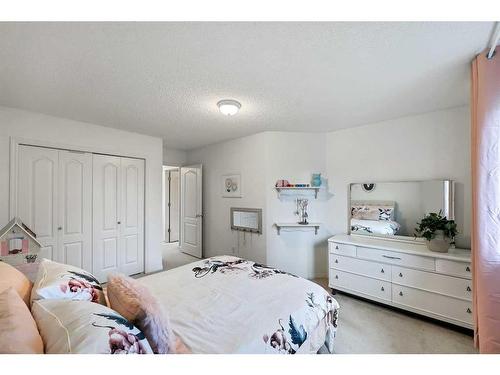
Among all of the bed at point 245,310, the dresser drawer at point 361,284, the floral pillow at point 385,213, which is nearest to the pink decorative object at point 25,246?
the bed at point 245,310

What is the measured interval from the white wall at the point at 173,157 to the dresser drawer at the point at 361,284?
381cm

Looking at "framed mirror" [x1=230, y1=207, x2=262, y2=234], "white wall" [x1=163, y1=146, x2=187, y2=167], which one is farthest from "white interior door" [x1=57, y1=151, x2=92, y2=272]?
"framed mirror" [x1=230, y1=207, x2=262, y2=234]

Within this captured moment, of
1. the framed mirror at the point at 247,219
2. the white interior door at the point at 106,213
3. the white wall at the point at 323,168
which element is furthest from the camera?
the framed mirror at the point at 247,219

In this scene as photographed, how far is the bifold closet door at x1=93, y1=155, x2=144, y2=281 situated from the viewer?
3303mm

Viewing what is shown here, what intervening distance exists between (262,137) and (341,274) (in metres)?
2.32

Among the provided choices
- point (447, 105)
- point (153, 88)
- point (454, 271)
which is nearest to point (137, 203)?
point (153, 88)

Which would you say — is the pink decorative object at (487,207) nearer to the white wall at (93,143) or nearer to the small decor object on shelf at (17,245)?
the small decor object on shelf at (17,245)

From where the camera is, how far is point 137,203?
147 inches

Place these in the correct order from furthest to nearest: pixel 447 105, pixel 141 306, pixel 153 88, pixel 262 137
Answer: pixel 262 137 → pixel 447 105 → pixel 153 88 → pixel 141 306

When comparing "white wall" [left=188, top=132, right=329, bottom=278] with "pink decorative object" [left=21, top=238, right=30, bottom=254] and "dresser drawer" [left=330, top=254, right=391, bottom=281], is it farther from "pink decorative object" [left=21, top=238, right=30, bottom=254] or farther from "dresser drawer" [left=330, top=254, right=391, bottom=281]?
"pink decorative object" [left=21, top=238, right=30, bottom=254]

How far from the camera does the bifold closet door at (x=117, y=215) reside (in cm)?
330

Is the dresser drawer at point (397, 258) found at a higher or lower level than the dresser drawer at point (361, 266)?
higher

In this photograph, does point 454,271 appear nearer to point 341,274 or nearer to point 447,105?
point 341,274

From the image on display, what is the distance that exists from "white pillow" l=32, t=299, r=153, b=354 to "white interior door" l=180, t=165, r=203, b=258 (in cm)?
373
